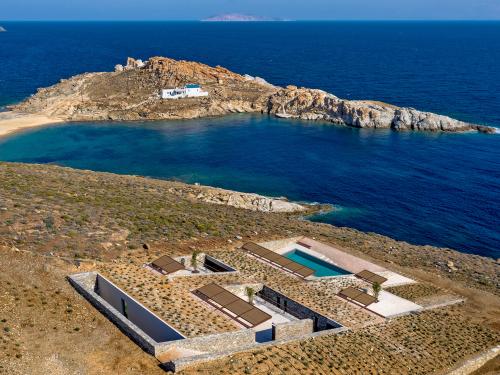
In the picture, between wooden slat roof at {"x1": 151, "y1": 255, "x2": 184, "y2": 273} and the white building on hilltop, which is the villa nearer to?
wooden slat roof at {"x1": 151, "y1": 255, "x2": 184, "y2": 273}

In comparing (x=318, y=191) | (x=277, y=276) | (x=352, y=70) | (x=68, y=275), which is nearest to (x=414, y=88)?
(x=352, y=70)

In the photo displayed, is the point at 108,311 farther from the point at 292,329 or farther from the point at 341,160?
the point at 341,160

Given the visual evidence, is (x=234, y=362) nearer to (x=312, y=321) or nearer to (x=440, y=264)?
(x=312, y=321)

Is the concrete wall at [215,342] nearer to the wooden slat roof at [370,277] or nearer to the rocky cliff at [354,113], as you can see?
the wooden slat roof at [370,277]

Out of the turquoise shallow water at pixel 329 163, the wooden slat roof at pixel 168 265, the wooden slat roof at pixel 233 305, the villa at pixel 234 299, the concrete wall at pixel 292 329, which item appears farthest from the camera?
the turquoise shallow water at pixel 329 163

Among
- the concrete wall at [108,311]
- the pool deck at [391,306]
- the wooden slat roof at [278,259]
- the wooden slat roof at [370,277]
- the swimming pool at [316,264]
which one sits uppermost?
the concrete wall at [108,311]

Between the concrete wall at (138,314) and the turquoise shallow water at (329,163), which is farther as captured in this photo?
the turquoise shallow water at (329,163)

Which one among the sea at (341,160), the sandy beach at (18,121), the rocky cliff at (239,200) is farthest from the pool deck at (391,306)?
the sandy beach at (18,121)

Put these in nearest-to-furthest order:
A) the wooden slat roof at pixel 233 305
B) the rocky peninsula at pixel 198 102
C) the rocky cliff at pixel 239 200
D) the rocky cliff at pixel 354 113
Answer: the wooden slat roof at pixel 233 305, the rocky cliff at pixel 239 200, the rocky cliff at pixel 354 113, the rocky peninsula at pixel 198 102
